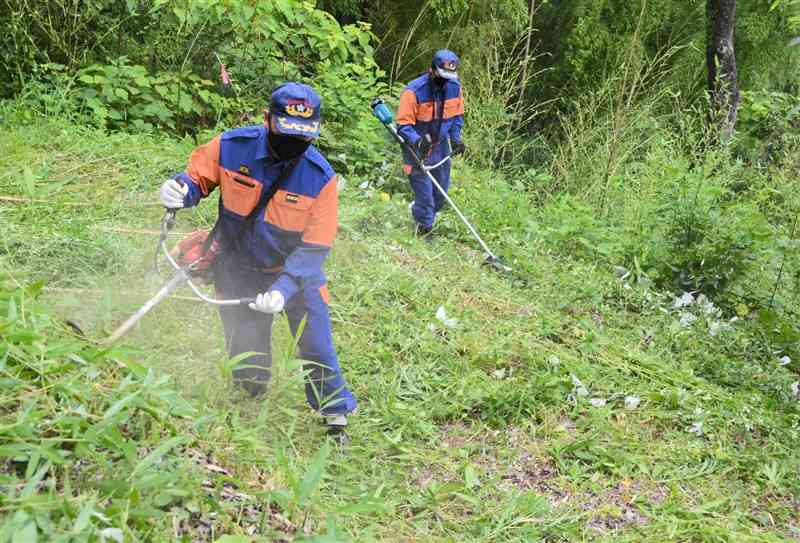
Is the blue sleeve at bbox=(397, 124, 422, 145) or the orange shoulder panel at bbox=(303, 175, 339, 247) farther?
the blue sleeve at bbox=(397, 124, 422, 145)

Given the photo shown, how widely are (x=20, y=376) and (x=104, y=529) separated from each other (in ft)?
2.00

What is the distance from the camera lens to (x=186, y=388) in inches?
136

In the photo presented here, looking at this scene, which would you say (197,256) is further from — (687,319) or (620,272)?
(620,272)

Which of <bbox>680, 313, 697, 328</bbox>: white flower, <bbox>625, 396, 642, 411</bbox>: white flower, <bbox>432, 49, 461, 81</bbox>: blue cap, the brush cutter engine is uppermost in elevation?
<bbox>432, 49, 461, 81</bbox>: blue cap

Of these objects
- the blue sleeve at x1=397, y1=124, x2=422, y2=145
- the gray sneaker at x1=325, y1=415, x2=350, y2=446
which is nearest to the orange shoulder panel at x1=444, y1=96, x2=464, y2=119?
the blue sleeve at x1=397, y1=124, x2=422, y2=145

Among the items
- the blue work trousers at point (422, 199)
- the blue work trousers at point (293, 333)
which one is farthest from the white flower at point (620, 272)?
the blue work trousers at point (293, 333)

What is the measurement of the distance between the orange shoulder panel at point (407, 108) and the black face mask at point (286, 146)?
3194mm

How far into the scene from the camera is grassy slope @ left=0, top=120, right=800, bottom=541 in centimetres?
331

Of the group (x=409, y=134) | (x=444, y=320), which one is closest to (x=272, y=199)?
(x=444, y=320)

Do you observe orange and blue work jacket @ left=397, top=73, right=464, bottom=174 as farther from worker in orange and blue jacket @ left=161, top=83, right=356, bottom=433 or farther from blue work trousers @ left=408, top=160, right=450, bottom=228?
worker in orange and blue jacket @ left=161, top=83, right=356, bottom=433

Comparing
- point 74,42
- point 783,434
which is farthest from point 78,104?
point 783,434

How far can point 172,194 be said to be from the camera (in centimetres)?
309

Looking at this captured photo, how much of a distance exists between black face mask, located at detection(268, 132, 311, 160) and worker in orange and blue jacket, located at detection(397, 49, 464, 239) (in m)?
3.11

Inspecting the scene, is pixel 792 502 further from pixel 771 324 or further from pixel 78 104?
pixel 78 104
